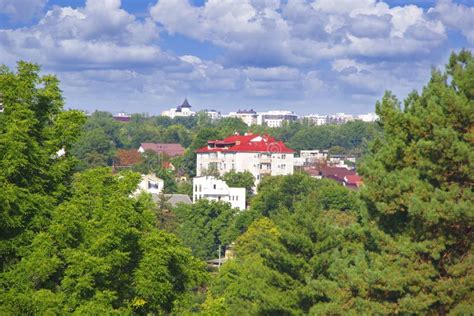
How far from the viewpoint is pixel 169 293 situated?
17.3 metres

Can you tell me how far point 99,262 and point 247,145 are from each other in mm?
93748

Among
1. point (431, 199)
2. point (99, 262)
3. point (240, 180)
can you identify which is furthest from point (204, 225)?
point (99, 262)

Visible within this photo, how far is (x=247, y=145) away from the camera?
109m

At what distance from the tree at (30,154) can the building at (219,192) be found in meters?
72.6

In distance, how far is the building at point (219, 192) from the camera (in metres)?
90.9

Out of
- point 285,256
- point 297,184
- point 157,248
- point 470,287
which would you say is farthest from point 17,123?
point 297,184

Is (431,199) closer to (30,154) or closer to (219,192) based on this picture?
(30,154)

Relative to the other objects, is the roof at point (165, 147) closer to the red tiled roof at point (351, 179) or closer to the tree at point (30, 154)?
the red tiled roof at point (351, 179)

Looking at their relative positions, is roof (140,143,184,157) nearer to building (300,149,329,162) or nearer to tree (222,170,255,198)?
building (300,149,329,162)

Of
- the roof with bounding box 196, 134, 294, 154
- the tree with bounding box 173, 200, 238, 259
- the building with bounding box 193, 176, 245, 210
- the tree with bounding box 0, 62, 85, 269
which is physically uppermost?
the tree with bounding box 0, 62, 85, 269

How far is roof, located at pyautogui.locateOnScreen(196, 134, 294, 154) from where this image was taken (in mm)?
108438

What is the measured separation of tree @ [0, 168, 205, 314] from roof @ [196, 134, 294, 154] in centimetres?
9030

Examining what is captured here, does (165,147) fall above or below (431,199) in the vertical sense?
below

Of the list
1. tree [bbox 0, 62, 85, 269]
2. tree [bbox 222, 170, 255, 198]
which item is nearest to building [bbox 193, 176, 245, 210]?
tree [bbox 222, 170, 255, 198]
